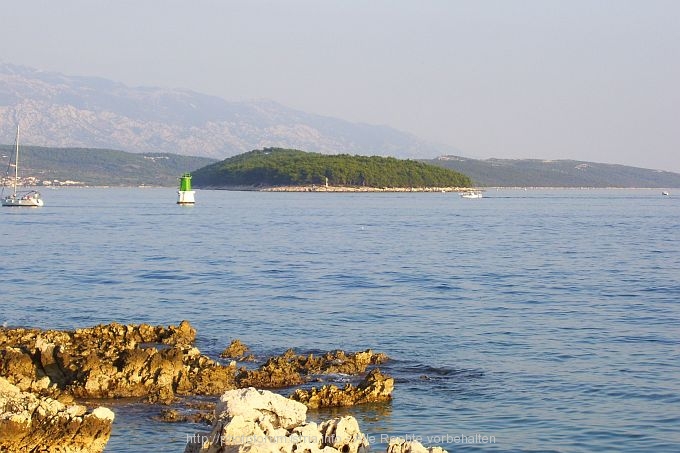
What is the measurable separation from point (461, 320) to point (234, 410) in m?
17.0

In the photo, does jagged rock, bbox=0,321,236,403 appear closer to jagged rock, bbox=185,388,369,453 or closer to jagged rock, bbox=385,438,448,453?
jagged rock, bbox=185,388,369,453

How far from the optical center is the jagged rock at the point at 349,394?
1772cm

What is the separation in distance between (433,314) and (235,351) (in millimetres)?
8826

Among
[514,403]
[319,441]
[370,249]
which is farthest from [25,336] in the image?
[370,249]

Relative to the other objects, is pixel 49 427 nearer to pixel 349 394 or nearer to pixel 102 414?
pixel 102 414

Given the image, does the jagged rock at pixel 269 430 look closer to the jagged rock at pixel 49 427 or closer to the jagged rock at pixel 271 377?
the jagged rock at pixel 49 427

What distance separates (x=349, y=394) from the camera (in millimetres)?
18094

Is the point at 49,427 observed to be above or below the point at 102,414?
below

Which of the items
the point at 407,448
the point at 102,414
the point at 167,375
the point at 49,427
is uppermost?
the point at 407,448

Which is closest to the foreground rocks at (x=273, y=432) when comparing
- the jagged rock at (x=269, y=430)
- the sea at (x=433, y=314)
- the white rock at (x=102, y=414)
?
the jagged rock at (x=269, y=430)

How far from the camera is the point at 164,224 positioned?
87062 millimetres

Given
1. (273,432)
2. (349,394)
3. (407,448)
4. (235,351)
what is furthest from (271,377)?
(407,448)

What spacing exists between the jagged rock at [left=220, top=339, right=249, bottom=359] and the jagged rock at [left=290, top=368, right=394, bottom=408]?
481cm

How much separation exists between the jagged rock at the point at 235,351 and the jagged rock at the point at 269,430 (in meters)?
9.75
